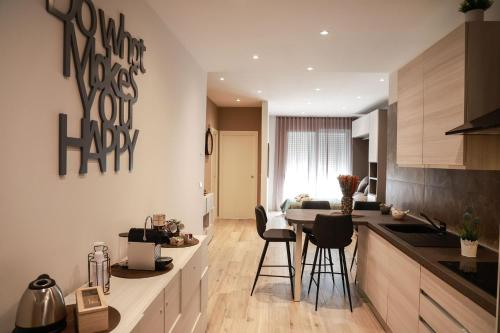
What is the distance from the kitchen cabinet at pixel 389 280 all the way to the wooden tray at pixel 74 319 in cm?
182

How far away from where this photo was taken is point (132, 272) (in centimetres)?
187

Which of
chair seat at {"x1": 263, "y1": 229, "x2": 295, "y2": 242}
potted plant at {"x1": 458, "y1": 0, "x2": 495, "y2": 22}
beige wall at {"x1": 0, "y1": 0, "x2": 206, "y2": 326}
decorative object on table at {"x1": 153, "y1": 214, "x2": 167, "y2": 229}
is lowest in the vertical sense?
chair seat at {"x1": 263, "y1": 229, "x2": 295, "y2": 242}

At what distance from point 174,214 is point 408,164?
2250 millimetres

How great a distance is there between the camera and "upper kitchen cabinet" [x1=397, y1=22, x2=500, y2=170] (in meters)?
2.11

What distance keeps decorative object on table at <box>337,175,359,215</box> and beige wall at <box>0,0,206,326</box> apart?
1.98 metres

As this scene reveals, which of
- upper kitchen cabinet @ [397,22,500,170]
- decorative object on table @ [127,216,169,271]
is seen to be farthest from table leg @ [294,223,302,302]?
decorative object on table @ [127,216,169,271]

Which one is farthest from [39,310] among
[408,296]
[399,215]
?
[399,215]

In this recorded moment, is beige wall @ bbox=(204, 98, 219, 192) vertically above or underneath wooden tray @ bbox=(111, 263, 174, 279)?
above

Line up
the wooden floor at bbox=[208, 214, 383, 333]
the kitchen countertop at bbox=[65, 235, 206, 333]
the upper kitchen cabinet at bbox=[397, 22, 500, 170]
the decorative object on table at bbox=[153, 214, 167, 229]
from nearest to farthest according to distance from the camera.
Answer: the kitchen countertop at bbox=[65, 235, 206, 333] → the upper kitchen cabinet at bbox=[397, 22, 500, 170] → the decorative object on table at bbox=[153, 214, 167, 229] → the wooden floor at bbox=[208, 214, 383, 333]

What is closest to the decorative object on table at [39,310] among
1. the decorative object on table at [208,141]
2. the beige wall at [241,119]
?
the decorative object on table at [208,141]

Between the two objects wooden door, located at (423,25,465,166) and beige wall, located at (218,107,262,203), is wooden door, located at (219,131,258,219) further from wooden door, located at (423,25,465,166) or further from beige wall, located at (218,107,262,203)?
wooden door, located at (423,25,465,166)

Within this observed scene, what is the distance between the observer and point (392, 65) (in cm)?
401

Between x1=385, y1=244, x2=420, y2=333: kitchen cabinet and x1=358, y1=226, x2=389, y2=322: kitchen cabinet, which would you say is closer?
x1=385, y1=244, x2=420, y2=333: kitchen cabinet

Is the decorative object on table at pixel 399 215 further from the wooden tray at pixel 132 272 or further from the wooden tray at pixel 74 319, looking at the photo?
the wooden tray at pixel 74 319
